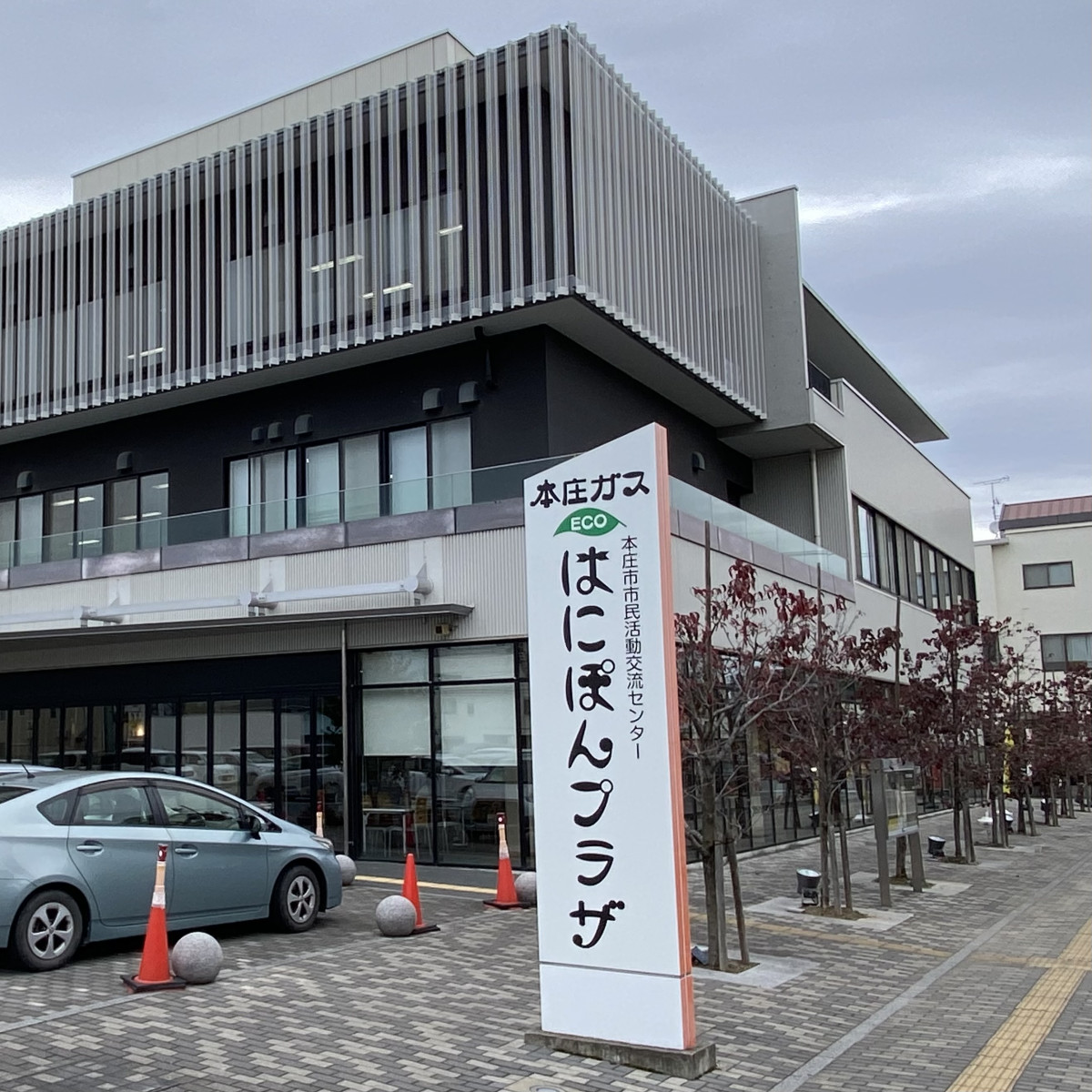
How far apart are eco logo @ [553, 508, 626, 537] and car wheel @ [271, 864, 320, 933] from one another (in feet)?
18.0

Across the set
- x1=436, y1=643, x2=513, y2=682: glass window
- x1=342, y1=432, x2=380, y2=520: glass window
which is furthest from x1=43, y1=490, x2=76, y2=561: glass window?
x1=436, y1=643, x2=513, y2=682: glass window

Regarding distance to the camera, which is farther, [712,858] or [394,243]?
[394,243]

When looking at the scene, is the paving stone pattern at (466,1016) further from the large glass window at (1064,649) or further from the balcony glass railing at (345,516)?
the large glass window at (1064,649)

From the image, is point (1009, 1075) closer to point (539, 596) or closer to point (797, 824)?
point (539, 596)

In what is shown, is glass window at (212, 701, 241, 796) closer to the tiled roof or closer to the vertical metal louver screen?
the vertical metal louver screen

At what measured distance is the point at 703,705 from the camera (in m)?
10.2

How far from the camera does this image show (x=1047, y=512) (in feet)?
201

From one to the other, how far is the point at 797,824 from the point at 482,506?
29.0 feet

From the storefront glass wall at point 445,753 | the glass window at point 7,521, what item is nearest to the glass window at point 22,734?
the glass window at point 7,521

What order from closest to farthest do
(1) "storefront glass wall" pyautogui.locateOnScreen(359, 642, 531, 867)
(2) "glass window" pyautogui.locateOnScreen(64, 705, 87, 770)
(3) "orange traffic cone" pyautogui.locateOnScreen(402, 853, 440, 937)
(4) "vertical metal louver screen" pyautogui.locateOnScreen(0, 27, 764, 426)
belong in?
(3) "orange traffic cone" pyautogui.locateOnScreen(402, 853, 440, 937), (1) "storefront glass wall" pyautogui.locateOnScreen(359, 642, 531, 867), (4) "vertical metal louver screen" pyautogui.locateOnScreen(0, 27, 764, 426), (2) "glass window" pyautogui.locateOnScreen(64, 705, 87, 770)

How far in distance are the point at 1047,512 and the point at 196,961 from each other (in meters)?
59.7

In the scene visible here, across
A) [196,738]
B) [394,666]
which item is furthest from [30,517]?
[394,666]

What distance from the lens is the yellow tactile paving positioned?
6887 millimetres

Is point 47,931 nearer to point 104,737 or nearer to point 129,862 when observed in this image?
point 129,862
